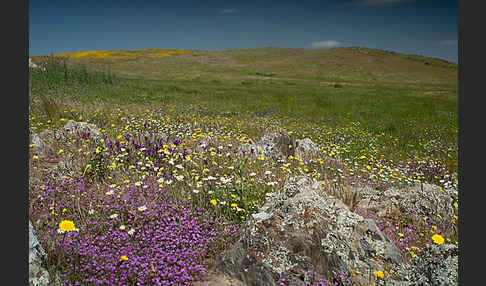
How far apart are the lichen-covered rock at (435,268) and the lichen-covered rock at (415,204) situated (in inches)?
66.1

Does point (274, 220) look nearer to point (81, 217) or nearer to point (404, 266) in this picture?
point (404, 266)

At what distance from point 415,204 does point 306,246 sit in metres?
2.66

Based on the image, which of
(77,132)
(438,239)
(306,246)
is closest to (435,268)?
(438,239)

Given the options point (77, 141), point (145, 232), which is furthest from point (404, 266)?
point (77, 141)

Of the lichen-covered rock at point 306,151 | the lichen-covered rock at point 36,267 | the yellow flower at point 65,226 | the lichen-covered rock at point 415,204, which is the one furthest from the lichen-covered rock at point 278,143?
the lichen-covered rock at point 36,267

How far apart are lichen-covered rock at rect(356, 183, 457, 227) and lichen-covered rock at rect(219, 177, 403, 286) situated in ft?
5.08

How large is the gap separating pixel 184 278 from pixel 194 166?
273 cm

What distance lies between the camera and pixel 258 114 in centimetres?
1645

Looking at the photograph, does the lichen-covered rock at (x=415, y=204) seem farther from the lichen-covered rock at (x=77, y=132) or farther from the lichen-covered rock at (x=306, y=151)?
the lichen-covered rock at (x=77, y=132)

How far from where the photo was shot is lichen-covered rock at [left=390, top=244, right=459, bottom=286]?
2471mm

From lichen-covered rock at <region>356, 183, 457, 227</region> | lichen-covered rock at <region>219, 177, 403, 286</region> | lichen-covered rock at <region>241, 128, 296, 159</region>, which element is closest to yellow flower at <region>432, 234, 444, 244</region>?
lichen-covered rock at <region>219, 177, 403, 286</region>

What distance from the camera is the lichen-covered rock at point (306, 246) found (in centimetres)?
281

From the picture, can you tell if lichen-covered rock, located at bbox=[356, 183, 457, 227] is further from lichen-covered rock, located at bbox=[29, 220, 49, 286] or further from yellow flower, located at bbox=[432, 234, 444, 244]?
lichen-covered rock, located at bbox=[29, 220, 49, 286]

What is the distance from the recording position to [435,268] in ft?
8.59
